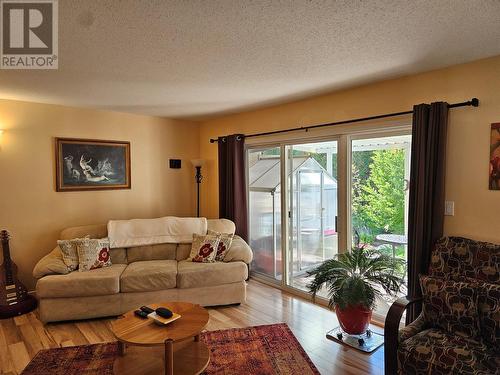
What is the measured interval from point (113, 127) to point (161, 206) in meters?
1.39

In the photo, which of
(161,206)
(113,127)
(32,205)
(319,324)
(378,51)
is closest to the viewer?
(378,51)

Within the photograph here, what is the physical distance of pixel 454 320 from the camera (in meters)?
2.23

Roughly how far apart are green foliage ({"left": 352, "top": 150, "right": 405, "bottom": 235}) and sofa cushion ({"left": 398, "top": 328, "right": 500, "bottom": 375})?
126cm

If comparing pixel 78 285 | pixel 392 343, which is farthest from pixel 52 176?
pixel 392 343

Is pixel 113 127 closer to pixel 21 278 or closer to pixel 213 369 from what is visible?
pixel 21 278

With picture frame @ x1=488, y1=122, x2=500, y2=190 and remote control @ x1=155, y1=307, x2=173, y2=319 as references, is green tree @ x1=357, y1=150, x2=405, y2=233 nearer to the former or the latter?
picture frame @ x1=488, y1=122, x2=500, y2=190

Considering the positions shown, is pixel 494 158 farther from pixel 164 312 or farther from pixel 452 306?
pixel 164 312

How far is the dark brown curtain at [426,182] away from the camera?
268 cm

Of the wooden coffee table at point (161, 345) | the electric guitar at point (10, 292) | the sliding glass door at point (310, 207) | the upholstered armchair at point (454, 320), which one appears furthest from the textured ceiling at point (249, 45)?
the wooden coffee table at point (161, 345)

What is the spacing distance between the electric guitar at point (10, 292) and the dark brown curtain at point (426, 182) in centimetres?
402

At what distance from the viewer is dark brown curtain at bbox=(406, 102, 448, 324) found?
2.68 meters

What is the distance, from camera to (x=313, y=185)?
405 centimetres

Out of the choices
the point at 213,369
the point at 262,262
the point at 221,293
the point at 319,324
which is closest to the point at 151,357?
the point at 213,369

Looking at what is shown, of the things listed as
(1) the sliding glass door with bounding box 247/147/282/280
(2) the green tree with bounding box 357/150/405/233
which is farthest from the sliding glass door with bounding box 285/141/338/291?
(2) the green tree with bounding box 357/150/405/233
